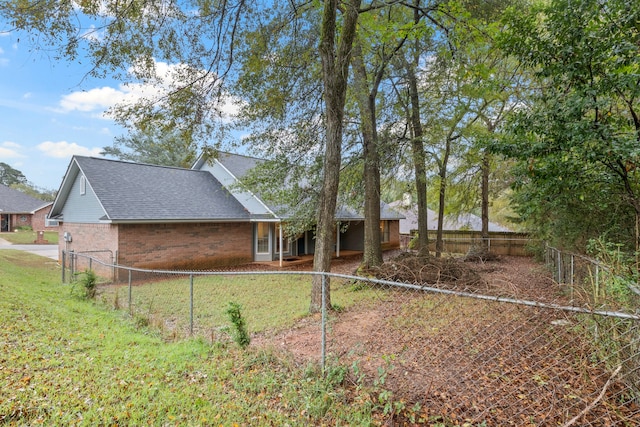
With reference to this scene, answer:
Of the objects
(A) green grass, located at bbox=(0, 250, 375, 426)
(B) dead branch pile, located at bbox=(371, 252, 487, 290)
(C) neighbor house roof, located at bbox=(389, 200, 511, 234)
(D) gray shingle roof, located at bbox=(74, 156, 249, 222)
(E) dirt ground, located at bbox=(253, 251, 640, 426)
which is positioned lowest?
(A) green grass, located at bbox=(0, 250, 375, 426)

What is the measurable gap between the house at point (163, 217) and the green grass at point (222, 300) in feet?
5.37

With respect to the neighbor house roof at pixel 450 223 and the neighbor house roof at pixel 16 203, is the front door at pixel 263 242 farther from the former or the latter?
the neighbor house roof at pixel 16 203

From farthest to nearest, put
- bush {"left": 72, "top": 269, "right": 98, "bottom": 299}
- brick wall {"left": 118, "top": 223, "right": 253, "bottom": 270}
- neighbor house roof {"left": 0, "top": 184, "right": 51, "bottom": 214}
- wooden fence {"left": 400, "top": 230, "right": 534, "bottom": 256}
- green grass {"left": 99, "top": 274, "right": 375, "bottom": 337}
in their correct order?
1. neighbor house roof {"left": 0, "top": 184, "right": 51, "bottom": 214}
2. wooden fence {"left": 400, "top": 230, "right": 534, "bottom": 256}
3. brick wall {"left": 118, "top": 223, "right": 253, "bottom": 270}
4. bush {"left": 72, "top": 269, "right": 98, "bottom": 299}
5. green grass {"left": 99, "top": 274, "right": 375, "bottom": 337}

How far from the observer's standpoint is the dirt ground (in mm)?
2861

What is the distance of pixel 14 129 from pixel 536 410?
23013 millimetres

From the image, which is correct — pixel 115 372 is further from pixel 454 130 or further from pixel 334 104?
pixel 454 130

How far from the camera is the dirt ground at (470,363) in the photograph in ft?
9.39

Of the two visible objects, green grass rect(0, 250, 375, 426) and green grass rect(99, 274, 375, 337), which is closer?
green grass rect(0, 250, 375, 426)

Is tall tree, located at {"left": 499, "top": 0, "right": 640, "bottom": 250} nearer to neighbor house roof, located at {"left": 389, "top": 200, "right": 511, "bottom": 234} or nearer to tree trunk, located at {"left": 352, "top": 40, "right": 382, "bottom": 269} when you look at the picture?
tree trunk, located at {"left": 352, "top": 40, "right": 382, "bottom": 269}

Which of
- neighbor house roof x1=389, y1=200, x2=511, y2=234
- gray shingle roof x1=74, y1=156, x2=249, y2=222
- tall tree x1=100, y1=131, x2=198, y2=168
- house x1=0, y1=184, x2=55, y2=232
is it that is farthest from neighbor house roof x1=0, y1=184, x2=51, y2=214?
neighbor house roof x1=389, y1=200, x2=511, y2=234

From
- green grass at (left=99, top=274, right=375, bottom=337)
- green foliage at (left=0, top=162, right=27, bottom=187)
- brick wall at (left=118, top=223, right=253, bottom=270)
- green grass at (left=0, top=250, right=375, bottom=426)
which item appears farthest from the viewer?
green foliage at (left=0, top=162, right=27, bottom=187)

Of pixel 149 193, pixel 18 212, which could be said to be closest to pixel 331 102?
pixel 149 193

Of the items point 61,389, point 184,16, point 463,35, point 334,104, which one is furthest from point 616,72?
point 61,389

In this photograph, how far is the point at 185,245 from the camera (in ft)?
42.9
